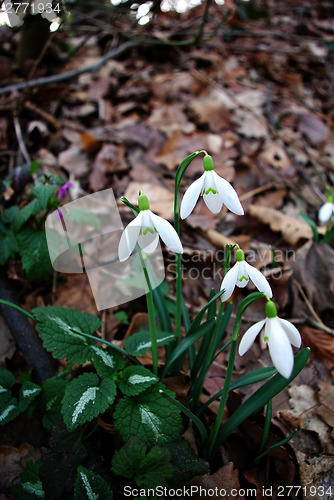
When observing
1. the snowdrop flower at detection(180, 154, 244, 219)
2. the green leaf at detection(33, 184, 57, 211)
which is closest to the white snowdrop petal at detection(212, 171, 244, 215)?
the snowdrop flower at detection(180, 154, 244, 219)

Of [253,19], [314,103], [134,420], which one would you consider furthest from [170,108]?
[253,19]

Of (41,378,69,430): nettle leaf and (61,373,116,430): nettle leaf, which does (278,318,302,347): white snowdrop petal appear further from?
(41,378,69,430): nettle leaf

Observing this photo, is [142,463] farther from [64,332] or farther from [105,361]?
[64,332]

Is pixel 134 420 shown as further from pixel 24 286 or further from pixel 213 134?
pixel 213 134

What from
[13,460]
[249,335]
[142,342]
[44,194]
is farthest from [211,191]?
[13,460]

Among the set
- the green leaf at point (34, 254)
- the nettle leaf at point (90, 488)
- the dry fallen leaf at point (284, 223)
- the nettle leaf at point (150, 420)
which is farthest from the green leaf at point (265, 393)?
the dry fallen leaf at point (284, 223)

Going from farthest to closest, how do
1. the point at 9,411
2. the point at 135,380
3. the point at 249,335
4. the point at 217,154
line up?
the point at 217,154 → the point at 9,411 → the point at 135,380 → the point at 249,335

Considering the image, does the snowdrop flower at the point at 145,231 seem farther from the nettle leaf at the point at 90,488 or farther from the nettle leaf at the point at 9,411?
the nettle leaf at the point at 9,411
